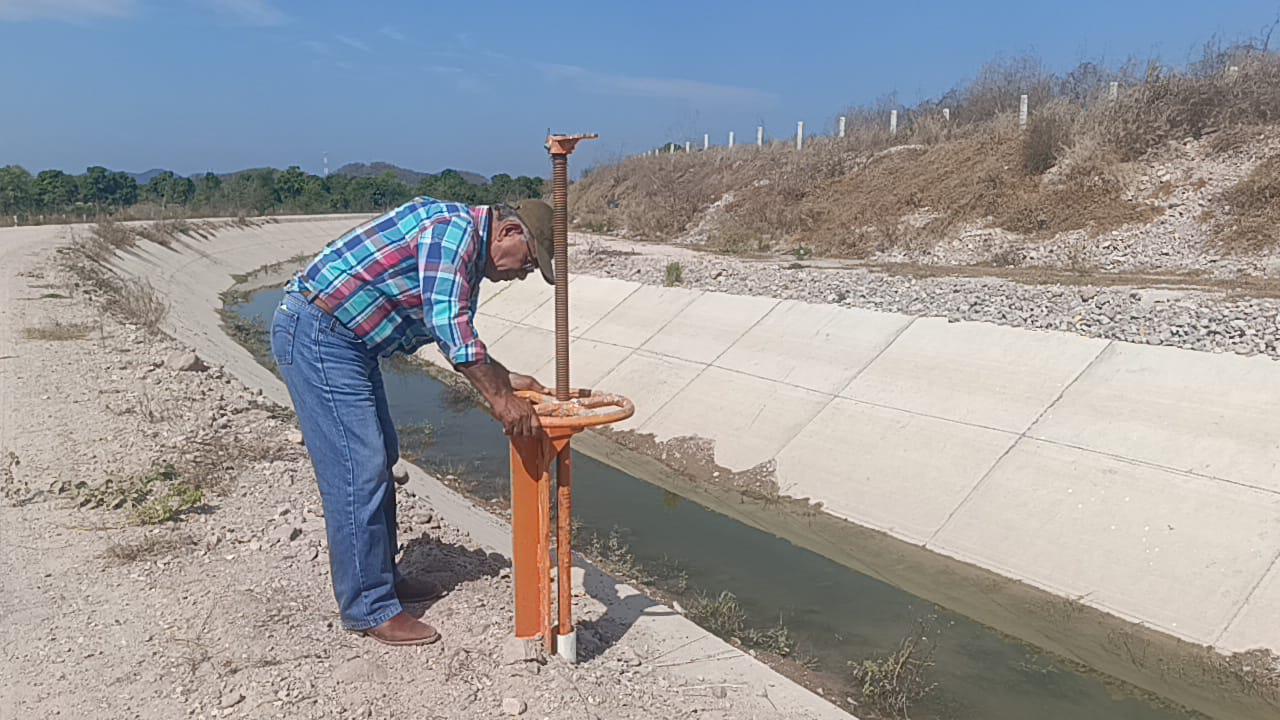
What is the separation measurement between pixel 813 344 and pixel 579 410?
7.68 meters

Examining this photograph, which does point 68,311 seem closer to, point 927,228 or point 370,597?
point 370,597

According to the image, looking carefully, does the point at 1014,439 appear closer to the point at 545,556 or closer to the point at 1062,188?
the point at 545,556

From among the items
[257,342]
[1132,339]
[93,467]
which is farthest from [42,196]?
[1132,339]

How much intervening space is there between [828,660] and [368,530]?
3.28m

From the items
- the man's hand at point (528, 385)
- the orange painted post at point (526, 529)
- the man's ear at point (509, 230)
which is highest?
the man's ear at point (509, 230)

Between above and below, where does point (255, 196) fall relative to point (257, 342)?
above

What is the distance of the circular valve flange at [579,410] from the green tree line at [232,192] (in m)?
33.7

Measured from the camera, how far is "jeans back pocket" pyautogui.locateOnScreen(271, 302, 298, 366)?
385cm

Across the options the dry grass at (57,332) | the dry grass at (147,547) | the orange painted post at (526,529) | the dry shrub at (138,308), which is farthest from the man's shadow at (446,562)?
the dry shrub at (138,308)

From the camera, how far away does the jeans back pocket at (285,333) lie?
3.85 m

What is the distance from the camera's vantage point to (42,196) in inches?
1591

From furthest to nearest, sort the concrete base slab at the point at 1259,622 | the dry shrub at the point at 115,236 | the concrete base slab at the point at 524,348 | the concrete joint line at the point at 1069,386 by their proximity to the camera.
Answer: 1. the dry shrub at the point at 115,236
2. the concrete base slab at the point at 524,348
3. the concrete joint line at the point at 1069,386
4. the concrete base slab at the point at 1259,622

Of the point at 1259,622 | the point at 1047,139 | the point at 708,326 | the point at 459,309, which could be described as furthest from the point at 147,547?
the point at 1047,139

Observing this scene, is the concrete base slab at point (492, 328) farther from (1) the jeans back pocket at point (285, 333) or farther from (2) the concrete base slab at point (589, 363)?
(1) the jeans back pocket at point (285, 333)
